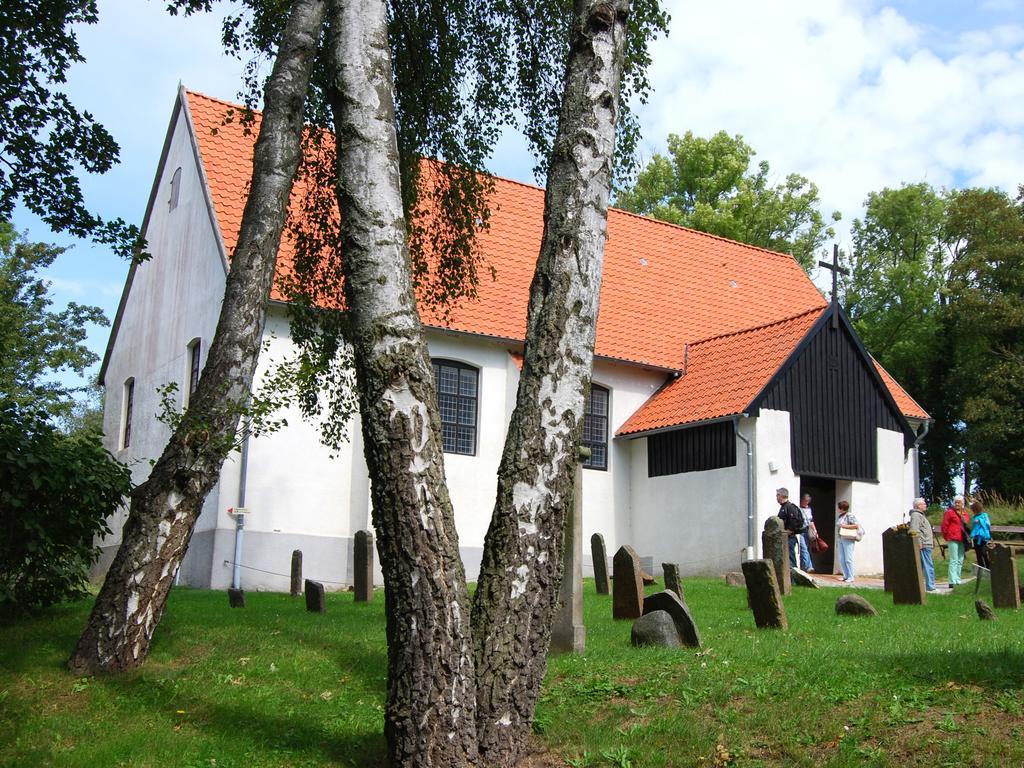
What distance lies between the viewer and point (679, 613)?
9984mm

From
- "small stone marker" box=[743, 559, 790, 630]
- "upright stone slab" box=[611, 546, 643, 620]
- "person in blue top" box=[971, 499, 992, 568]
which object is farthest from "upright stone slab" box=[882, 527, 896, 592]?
"person in blue top" box=[971, 499, 992, 568]

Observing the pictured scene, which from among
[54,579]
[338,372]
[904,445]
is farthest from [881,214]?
[54,579]

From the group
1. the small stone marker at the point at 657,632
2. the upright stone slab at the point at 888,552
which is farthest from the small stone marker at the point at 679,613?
the upright stone slab at the point at 888,552

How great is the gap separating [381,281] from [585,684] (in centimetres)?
341

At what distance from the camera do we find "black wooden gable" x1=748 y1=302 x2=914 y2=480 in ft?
76.8

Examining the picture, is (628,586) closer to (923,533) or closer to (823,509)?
(923,533)

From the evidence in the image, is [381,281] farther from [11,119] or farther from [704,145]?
[704,145]

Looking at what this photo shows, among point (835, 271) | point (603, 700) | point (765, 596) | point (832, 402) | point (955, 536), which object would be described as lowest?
point (603, 700)

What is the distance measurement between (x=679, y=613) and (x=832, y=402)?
15.2 m

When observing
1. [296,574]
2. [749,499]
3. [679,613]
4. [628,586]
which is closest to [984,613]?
[628,586]

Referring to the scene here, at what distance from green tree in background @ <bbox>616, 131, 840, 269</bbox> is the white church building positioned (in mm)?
16482

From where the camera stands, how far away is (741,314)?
96.4 ft

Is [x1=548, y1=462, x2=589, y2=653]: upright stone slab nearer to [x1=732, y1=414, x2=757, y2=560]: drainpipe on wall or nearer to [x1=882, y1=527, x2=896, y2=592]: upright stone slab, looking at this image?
[x1=882, y1=527, x2=896, y2=592]: upright stone slab

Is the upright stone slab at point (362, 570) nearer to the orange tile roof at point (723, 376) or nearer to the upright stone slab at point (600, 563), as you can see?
the upright stone slab at point (600, 563)
